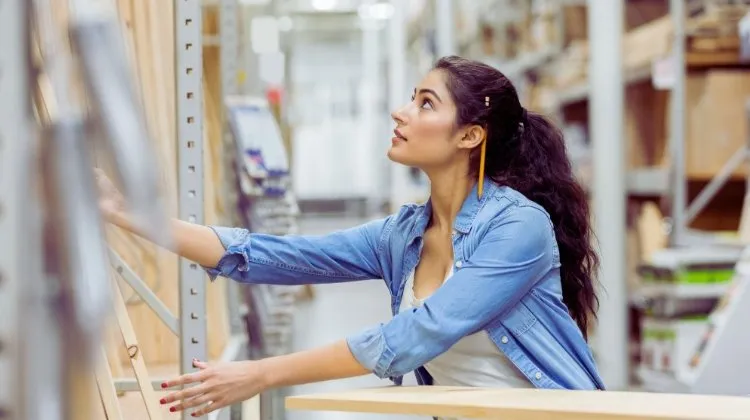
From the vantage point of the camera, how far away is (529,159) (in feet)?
7.15

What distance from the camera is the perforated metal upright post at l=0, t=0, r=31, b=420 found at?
0.73m

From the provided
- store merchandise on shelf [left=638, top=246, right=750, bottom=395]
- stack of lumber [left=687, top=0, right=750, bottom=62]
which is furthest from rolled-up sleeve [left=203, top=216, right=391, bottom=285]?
stack of lumber [left=687, top=0, right=750, bottom=62]

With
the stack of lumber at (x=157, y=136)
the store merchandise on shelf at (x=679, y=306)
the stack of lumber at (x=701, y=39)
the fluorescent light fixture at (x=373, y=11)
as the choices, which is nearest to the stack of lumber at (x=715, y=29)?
the stack of lumber at (x=701, y=39)

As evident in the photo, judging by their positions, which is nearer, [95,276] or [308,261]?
[95,276]

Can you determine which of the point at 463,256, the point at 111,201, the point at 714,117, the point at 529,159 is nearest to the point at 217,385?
the point at 111,201

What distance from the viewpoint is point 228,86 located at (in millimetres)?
3646

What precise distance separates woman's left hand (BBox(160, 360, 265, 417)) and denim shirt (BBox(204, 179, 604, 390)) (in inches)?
7.8

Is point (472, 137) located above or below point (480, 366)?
above

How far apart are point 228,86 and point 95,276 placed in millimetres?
2955

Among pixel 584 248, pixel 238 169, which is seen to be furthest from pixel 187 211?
pixel 238 169

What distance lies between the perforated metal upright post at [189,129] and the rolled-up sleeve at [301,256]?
0.31ft

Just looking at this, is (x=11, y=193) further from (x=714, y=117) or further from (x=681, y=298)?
(x=714, y=117)

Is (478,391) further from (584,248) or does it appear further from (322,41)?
(322,41)

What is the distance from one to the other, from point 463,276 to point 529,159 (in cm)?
44
